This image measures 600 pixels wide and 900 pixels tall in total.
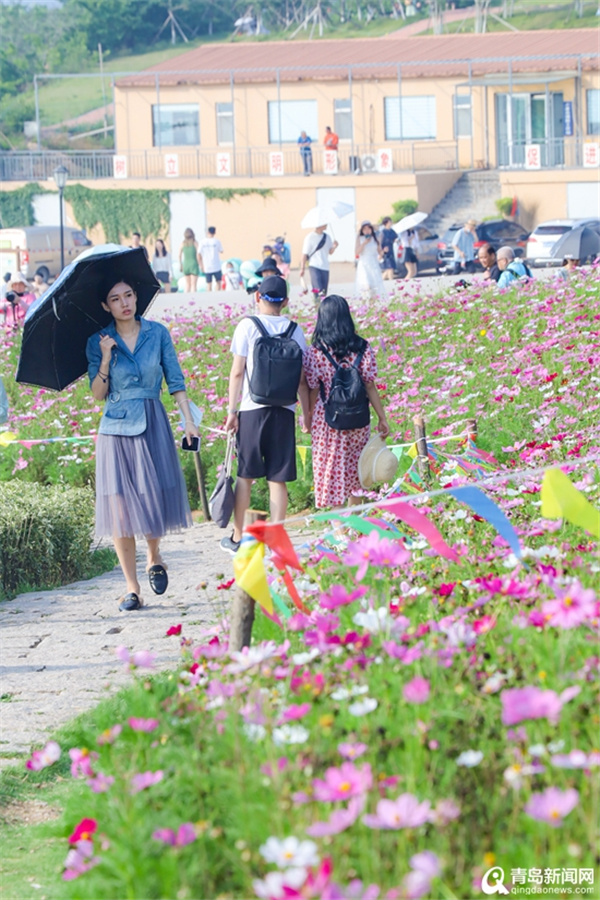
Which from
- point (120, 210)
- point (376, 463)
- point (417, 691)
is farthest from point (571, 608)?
point (120, 210)

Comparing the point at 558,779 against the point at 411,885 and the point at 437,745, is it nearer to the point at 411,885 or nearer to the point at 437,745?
the point at 437,745

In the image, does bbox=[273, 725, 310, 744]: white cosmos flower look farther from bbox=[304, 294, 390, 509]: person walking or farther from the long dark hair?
the long dark hair

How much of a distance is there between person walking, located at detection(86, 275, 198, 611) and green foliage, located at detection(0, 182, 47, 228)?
133ft

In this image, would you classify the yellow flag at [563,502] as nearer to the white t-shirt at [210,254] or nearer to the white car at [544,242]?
the white t-shirt at [210,254]

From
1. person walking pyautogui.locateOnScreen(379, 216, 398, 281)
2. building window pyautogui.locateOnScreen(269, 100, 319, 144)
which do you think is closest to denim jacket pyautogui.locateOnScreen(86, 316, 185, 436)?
person walking pyautogui.locateOnScreen(379, 216, 398, 281)

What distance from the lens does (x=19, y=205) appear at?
1812 inches

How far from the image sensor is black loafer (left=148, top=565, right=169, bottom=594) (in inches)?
279

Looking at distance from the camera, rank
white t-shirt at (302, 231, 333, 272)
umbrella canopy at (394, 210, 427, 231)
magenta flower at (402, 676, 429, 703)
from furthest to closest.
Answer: umbrella canopy at (394, 210, 427, 231) → white t-shirt at (302, 231, 333, 272) → magenta flower at (402, 676, 429, 703)

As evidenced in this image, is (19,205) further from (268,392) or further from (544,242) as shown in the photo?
(268,392)

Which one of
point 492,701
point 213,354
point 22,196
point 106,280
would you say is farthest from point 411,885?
point 22,196

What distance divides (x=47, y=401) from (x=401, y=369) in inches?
138

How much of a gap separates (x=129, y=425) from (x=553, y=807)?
14.7 ft

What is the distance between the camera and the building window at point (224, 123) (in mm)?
48031

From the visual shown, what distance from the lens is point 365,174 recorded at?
43.0 m
